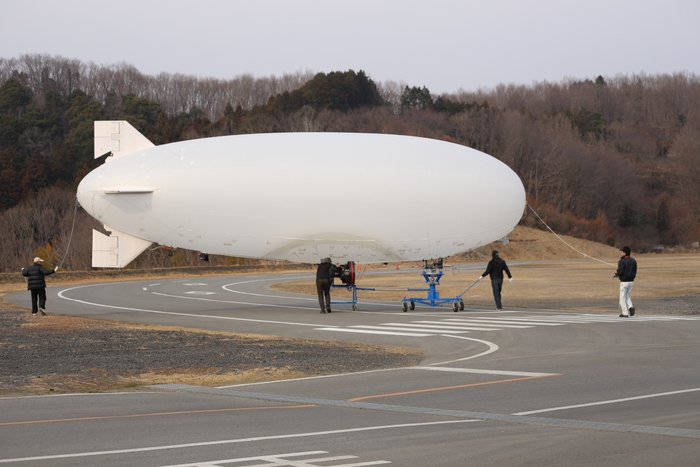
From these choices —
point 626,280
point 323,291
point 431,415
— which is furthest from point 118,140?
point 431,415

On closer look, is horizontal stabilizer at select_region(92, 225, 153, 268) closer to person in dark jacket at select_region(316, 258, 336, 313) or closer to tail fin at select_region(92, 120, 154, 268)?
tail fin at select_region(92, 120, 154, 268)

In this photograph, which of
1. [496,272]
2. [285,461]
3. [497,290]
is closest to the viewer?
[285,461]

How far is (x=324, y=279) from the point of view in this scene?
88.9ft

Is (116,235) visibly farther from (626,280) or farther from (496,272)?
(626,280)

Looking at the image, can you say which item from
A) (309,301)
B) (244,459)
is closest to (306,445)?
(244,459)

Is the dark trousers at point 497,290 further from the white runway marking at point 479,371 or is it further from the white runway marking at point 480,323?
the white runway marking at point 479,371

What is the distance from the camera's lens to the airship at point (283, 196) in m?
24.0

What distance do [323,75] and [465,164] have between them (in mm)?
91881

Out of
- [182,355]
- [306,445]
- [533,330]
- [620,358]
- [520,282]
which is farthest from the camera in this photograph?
[520,282]

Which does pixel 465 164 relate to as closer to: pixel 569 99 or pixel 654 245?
pixel 654 245

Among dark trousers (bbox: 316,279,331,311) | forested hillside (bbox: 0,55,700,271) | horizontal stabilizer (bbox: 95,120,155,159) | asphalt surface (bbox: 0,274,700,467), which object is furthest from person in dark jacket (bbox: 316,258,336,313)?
forested hillside (bbox: 0,55,700,271)

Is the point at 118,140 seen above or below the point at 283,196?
above

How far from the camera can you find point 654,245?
364 ft

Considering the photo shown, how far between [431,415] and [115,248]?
55.4 feet
